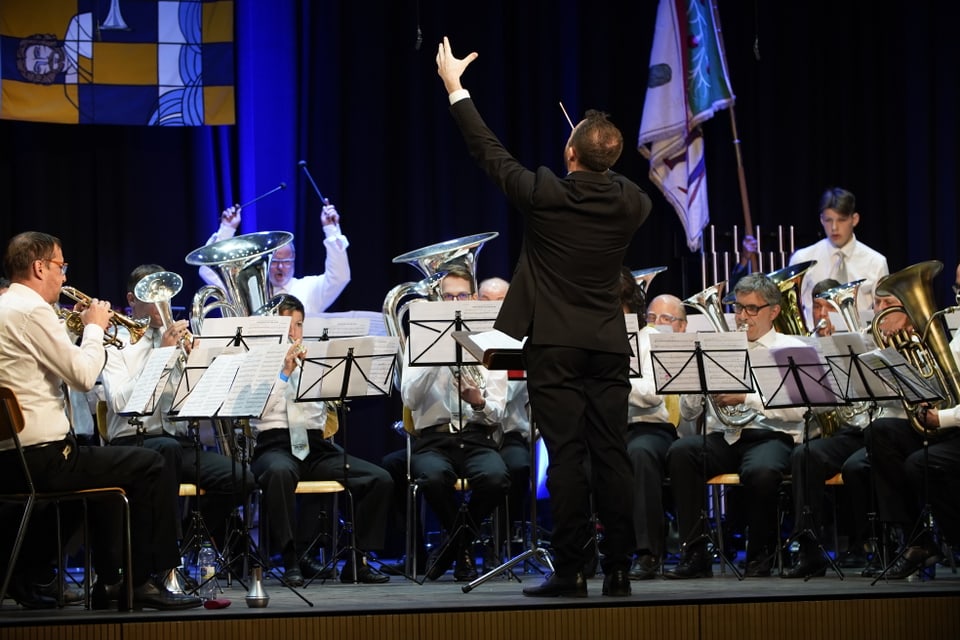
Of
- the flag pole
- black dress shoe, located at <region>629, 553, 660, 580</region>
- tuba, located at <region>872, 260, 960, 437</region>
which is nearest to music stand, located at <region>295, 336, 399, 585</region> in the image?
black dress shoe, located at <region>629, 553, 660, 580</region>

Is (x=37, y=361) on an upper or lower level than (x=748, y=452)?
upper

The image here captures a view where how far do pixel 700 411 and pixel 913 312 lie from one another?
120 centimetres

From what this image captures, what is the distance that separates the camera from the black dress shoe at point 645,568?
233 inches

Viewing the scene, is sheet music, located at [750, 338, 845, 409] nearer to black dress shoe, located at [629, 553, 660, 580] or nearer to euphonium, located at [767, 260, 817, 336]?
black dress shoe, located at [629, 553, 660, 580]

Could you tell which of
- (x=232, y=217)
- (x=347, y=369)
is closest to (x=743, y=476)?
(x=347, y=369)

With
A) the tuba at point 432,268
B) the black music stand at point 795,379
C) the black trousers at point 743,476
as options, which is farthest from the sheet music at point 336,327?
the black music stand at point 795,379

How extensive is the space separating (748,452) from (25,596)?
3.57m

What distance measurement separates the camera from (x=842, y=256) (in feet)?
26.9

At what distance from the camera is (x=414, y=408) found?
6.49 metres

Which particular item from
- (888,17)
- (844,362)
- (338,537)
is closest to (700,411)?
(844,362)

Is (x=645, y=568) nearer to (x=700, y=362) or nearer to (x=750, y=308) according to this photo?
(x=700, y=362)

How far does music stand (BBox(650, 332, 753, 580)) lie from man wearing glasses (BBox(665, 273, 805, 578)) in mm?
291

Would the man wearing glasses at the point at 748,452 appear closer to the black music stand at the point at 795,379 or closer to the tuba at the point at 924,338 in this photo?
the black music stand at the point at 795,379

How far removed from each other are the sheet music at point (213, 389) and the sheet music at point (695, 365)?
195 cm
